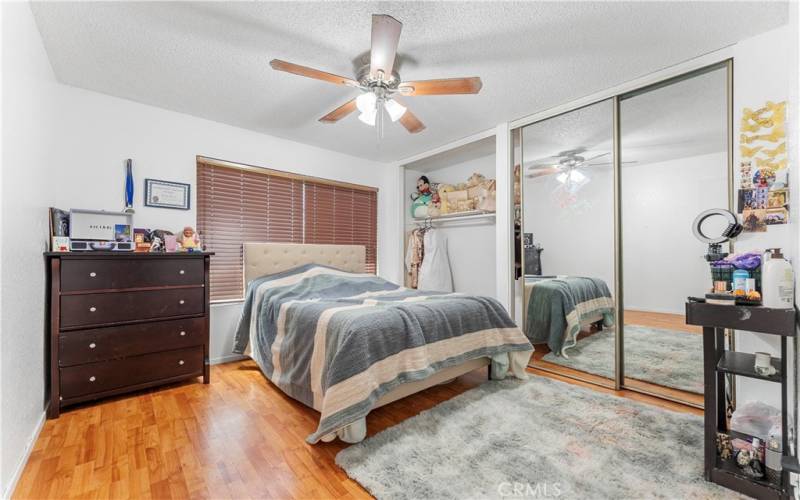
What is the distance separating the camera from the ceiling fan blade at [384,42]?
1.62 meters

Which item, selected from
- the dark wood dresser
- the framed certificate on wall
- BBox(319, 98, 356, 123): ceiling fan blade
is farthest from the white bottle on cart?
the framed certificate on wall

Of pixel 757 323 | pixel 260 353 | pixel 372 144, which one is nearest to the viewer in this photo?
pixel 757 323

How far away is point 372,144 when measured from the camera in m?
4.03

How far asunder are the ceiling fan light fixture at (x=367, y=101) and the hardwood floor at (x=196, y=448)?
2.11 metres

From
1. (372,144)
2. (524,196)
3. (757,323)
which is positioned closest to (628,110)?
(524,196)

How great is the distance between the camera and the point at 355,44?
6.88 ft

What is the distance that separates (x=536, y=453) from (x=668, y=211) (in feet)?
6.62

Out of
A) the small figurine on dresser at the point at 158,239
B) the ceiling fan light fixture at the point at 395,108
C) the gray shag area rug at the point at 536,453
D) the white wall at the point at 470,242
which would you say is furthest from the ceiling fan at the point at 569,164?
the small figurine on dresser at the point at 158,239

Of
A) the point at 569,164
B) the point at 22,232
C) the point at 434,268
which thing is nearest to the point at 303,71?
the point at 22,232

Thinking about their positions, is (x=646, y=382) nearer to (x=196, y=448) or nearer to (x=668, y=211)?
(x=668, y=211)

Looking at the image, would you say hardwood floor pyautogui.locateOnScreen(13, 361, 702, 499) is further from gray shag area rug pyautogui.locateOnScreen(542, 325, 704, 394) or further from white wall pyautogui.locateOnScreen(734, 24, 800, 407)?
white wall pyautogui.locateOnScreen(734, 24, 800, 407)

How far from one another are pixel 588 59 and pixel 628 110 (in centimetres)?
69

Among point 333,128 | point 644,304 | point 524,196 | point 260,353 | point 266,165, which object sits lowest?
point 260,353

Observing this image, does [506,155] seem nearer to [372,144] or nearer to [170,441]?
[372,144]
